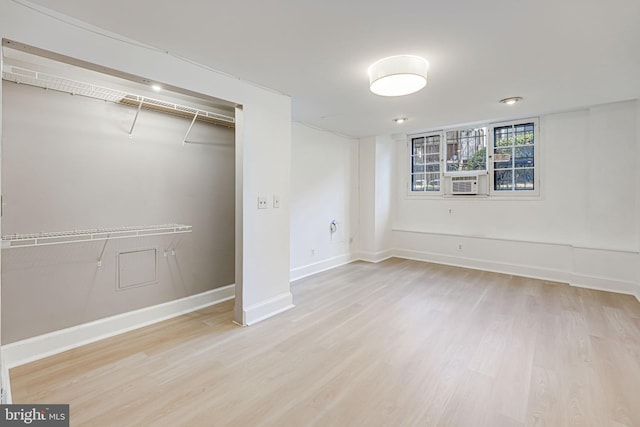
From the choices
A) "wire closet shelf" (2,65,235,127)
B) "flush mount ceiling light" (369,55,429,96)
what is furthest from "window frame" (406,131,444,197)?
"wire closet shelf" (2,65,235,127)

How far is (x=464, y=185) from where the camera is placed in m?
5.09

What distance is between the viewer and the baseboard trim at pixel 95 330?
2080 mm

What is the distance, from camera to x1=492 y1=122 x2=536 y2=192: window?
4531 mm

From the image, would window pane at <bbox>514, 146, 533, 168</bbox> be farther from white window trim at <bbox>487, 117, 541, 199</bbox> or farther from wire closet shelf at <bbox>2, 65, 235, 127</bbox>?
wire closet shelf at <bbox>2, 65, 235, 127</bbox>

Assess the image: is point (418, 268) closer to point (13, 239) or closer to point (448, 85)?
point (448, 85)

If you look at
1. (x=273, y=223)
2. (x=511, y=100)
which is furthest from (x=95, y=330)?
(x=511, y=100)

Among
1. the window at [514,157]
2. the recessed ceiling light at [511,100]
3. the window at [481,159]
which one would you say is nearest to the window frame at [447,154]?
the window at [481,159]

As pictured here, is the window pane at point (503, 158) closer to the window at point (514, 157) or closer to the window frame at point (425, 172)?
the window at point (514, 157)

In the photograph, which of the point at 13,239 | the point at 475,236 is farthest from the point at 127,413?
the point at 475,236

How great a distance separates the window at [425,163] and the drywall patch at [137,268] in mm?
4762

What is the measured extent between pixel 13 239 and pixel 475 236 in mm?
5653

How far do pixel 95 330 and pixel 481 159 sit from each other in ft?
18.8

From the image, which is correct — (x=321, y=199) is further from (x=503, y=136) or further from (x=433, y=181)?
(x=503, y=136)

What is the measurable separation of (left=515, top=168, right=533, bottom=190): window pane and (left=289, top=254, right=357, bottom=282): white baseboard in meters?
3.03
